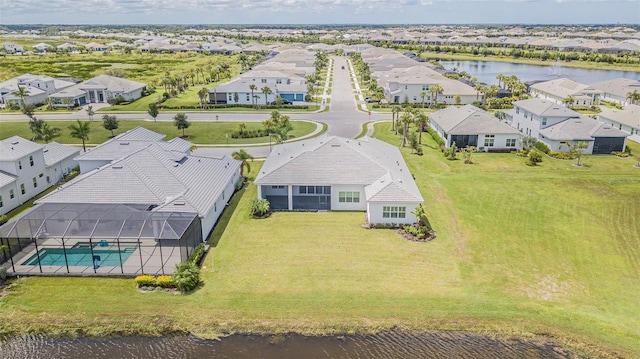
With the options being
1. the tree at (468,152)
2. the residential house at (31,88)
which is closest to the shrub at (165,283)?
the tree at (468,152)

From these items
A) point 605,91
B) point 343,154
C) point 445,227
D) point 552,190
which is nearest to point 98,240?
point 343,154

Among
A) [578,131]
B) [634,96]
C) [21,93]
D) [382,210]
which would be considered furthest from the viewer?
[634,96]

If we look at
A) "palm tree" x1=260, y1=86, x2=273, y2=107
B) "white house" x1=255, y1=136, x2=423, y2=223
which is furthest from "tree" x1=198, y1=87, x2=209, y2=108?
"white house" x1=255, y1=136, x2=423, y2=223

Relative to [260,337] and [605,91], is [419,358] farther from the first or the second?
[605,91]

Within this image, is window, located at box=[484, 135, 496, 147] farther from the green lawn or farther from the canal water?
the canal water

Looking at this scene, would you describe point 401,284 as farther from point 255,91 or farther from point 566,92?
point 566,92

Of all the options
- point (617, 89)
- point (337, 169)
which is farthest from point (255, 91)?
point (617, 89)
